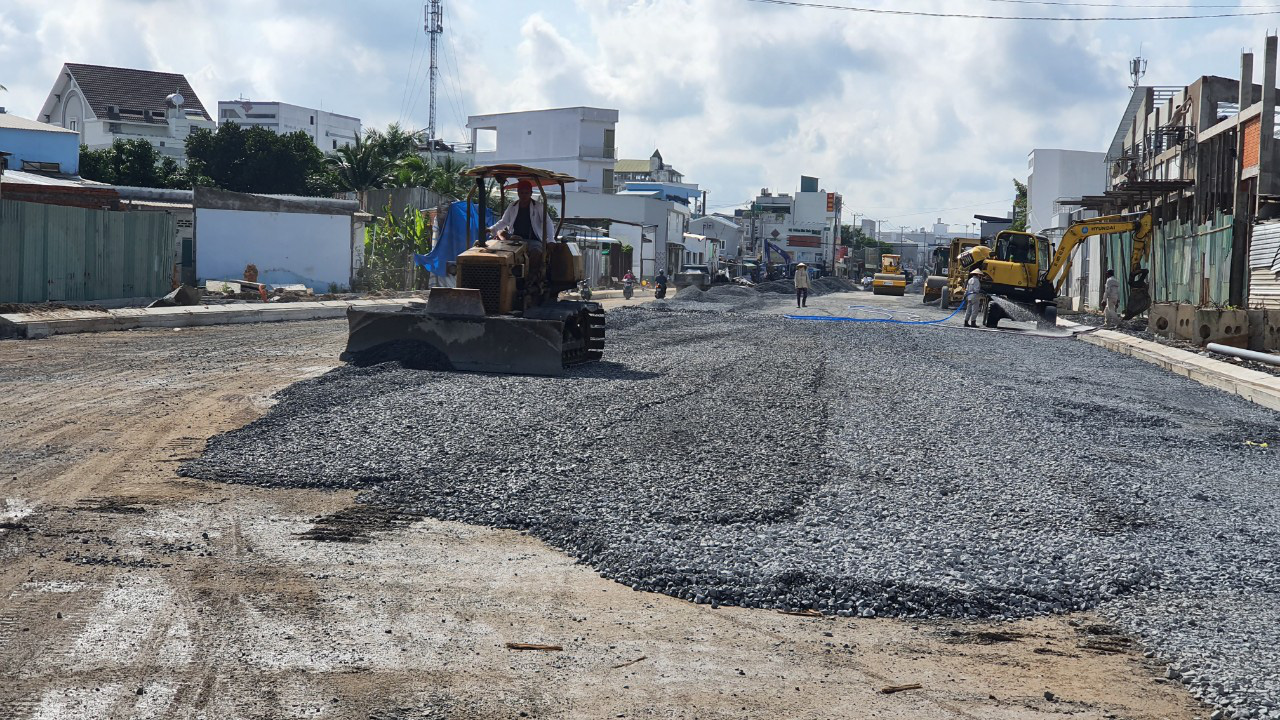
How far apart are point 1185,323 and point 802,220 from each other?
137m

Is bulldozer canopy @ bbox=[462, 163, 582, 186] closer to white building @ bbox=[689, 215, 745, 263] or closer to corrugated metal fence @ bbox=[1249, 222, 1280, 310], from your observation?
corrugated metal fence @ bbox=[1249, 222, 1280, 310]

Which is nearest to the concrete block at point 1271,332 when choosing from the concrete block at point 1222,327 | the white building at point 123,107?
the concrete block at point 1222,327

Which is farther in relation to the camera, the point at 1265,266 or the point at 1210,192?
the point at 1210,192

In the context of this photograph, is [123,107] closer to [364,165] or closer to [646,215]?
[364,165]

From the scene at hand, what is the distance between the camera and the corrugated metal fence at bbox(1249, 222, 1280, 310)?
23.4 metres

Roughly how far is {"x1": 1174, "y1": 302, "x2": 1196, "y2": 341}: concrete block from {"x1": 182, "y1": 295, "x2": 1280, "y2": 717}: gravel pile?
30.0 ft

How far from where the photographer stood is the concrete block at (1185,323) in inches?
941

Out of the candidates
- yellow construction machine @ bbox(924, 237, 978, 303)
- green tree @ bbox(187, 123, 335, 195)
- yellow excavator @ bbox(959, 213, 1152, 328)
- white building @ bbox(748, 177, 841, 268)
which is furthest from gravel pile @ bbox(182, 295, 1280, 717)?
white building @ bbox(748, 177, 841, 268)

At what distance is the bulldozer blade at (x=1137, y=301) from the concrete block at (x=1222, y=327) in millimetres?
8392

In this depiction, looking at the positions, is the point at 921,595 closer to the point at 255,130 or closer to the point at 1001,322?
the point at 1001,322

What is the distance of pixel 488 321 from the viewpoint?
15.1 metres

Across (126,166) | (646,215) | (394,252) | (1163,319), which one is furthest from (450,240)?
(646,215)

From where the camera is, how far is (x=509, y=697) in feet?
15.7

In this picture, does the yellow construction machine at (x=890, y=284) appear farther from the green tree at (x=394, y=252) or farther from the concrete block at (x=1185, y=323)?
the concrete block at (x=1185, y=323)
